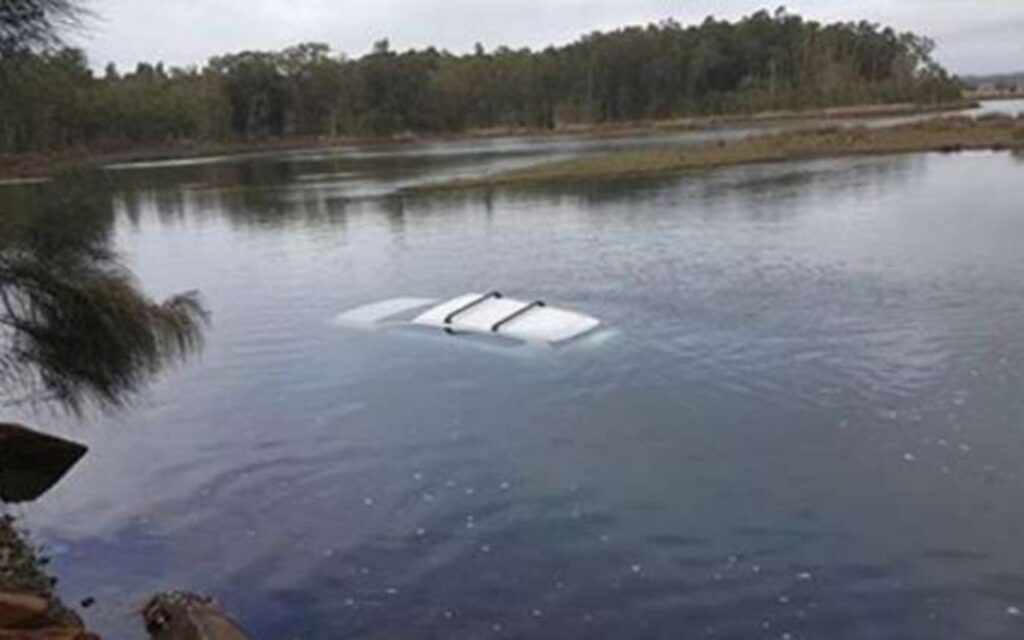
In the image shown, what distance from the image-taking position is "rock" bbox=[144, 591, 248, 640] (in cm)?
1354

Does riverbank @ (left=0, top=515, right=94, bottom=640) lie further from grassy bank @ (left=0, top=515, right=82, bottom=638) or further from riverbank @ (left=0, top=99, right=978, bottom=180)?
riverbank @ (left=0, top=99, right=978, bottom=180)

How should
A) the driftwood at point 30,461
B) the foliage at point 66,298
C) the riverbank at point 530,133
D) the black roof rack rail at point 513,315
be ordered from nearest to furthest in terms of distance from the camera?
the foliage at point 66,298
the driftwood at point 30,461
the black roof rack rail at point 513,315
the riverbank at point 530,133

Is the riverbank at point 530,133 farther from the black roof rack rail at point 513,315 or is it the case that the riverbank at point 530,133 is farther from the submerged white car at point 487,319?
the black roof rack rail at point 513,315

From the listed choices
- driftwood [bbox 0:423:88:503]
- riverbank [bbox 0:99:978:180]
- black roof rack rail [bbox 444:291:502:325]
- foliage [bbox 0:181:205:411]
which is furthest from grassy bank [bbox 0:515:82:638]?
riverbank [bbox 0:99:978:180]

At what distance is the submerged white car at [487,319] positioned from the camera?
30.2m

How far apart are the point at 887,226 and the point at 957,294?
595 inches

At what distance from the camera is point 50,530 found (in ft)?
63.4

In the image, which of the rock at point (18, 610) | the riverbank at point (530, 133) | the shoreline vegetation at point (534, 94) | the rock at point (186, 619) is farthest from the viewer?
the shoreline vegetation at point (534, 94)

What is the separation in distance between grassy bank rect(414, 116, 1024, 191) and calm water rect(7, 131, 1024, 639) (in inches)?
1529

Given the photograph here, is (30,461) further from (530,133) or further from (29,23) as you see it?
(530,133)

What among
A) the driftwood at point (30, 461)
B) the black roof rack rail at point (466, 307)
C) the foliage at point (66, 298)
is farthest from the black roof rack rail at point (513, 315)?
the foliage at point (66, 298)

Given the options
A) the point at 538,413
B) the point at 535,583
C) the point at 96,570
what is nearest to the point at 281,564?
the point at 96,570

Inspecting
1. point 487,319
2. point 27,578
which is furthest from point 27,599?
point 487,319

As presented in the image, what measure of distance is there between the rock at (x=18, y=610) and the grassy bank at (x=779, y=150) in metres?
66.6
